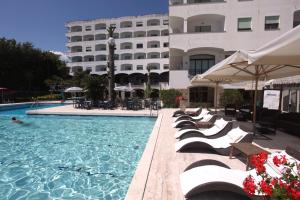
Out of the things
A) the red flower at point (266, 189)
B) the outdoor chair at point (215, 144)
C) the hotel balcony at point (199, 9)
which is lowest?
the outdoor chair at point (215, 144)

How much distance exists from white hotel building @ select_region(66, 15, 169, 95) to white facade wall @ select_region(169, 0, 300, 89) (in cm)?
2391

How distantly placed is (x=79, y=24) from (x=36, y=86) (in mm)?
19538

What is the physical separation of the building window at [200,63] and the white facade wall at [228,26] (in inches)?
18.7

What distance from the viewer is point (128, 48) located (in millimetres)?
51438

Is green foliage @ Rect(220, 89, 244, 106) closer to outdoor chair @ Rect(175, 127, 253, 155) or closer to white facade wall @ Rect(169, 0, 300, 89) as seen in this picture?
white facade wall @ Rect(169, 0, 300, 89)

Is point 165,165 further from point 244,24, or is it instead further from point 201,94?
point 244,24

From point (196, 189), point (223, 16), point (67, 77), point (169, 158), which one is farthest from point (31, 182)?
point (67, 77)

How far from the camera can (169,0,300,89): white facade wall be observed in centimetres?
2198

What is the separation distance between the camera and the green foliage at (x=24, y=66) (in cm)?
4069

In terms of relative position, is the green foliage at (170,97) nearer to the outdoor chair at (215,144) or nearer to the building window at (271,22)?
the building window at (271,22)

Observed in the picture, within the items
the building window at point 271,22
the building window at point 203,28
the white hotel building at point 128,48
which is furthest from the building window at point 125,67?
the building window at point 271,22

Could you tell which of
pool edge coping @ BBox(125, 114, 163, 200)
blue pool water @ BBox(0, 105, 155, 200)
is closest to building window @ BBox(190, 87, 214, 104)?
blue pool water @ BBox(0, 105, 155, 200)

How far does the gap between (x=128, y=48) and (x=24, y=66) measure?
22316 mm

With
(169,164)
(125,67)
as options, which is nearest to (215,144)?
(169,164)
